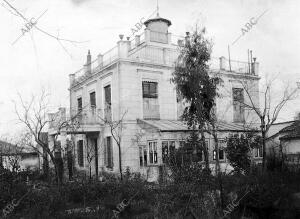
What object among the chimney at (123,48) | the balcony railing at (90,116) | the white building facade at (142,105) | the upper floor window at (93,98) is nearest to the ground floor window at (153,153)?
the white building facade at (142,105)

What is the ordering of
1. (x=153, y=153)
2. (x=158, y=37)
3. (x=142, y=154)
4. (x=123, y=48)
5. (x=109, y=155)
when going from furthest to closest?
(x=158, y=37), (x=109, y=155), (x=142, y=154), (x=123, y=48), (x=153, y=153)

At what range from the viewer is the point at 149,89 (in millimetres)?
21734

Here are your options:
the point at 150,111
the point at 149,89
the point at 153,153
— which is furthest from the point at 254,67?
the point at 153,153

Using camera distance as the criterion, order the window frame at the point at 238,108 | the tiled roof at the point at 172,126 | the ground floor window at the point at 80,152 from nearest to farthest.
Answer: the tiled roof at the point at 172,126 → the window frame at the point at 238,108 → the ground floor window at the point at 80,152

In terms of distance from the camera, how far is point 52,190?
37.1 feet

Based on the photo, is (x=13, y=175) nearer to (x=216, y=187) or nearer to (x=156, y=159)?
(x=216, y=187)

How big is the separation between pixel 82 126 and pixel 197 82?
832 centimetres

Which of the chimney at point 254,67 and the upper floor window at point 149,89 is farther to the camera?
the chimney at point 254,67

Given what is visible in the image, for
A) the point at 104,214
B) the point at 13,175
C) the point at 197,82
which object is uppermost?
the point at 197,82

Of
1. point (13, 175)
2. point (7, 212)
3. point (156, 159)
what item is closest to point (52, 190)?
point (13, 175)

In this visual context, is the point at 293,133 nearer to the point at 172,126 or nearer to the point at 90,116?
the point at 172,126

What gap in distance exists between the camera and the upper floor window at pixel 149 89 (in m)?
21.6

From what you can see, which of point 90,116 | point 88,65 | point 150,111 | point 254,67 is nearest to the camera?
point 150,111

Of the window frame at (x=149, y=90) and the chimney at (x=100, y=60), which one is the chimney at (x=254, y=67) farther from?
the chimney at (x=100, y=60)
